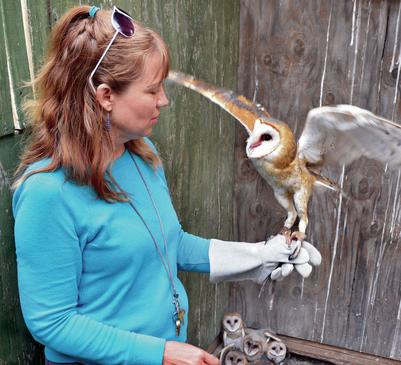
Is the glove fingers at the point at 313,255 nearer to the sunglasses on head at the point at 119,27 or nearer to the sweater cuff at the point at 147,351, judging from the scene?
the sweater cuff at the point at 147,351

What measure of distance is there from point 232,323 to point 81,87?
1731mm

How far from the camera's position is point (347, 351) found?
2.46 metres

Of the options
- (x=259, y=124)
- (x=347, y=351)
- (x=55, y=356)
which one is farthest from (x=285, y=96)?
(x=55, y=356)

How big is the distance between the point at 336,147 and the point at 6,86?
85 cm

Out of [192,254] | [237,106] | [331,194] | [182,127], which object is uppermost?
[237,106]

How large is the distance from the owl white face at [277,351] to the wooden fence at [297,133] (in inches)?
6.7

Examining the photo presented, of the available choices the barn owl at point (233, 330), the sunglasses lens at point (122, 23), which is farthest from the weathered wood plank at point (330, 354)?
the sunglasses lens at point (122, 23)

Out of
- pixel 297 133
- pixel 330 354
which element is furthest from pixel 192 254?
pixel 330 354

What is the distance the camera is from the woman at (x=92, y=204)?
0.90 meters

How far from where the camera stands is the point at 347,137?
134 centimetres

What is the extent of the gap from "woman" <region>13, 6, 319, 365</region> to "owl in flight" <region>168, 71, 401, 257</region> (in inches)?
16.1

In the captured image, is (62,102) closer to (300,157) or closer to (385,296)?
(300,157)

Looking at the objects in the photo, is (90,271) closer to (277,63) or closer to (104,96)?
(104,96)

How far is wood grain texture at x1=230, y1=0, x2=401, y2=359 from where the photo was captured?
2045 mm
